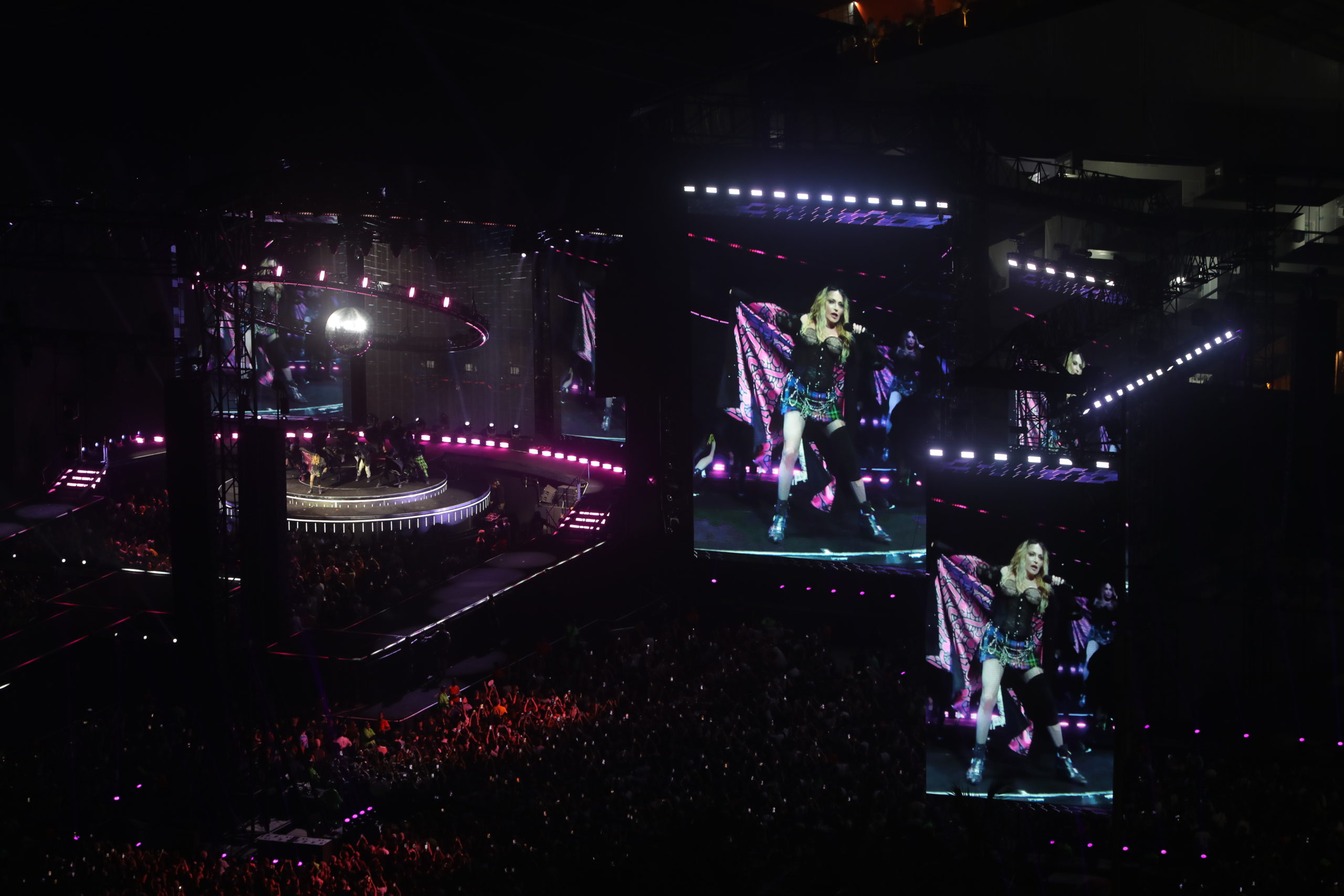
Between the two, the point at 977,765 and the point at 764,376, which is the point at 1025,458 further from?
the point at 977,765

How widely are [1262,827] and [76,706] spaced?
46.2 feet

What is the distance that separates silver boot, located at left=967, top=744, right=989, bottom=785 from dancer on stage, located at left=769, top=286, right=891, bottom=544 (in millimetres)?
4892

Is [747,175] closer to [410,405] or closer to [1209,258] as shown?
[1209,258]

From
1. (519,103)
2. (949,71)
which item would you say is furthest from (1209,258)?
(519,103)

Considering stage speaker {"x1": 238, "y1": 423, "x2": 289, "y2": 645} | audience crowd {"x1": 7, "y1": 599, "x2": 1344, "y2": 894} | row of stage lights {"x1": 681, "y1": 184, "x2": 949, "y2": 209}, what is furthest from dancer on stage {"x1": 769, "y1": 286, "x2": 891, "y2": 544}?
stage speaker {"x1": 238, "y1": 423, "x2": 289, "y2": 645}

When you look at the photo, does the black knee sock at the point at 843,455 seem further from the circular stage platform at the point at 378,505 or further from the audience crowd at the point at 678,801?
the circular stage platform at the point at 378,505

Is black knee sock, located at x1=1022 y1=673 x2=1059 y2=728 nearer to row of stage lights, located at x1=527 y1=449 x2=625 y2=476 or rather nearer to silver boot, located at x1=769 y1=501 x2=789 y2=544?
silver boot, located at x1=769 y1=501 x2=789 y2=544

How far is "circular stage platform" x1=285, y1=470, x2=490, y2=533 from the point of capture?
19312 millimetres

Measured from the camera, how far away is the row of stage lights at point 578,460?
22.3 metres

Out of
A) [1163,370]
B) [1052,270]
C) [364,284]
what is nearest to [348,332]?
[364,284]

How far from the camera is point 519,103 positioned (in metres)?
16.6

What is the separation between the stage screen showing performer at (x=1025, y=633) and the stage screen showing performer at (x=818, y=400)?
427cm

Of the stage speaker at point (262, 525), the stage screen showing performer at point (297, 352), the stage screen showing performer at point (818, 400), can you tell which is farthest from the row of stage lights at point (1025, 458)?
the stage screen showing performer at point (297, 352)

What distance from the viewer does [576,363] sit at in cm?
2486
